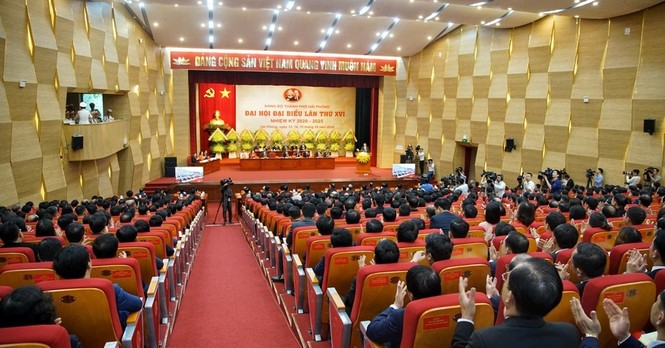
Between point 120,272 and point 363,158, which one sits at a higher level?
point 363,158

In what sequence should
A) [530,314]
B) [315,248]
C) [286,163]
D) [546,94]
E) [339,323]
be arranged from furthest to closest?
1. [286,163]
2. [546,94]
3. [315,248]
4. [339,323]
5. [530,314]

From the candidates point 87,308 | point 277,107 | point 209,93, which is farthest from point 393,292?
point 277,107

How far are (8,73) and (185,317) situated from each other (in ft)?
22.1


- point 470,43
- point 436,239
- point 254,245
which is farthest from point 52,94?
point 470,43

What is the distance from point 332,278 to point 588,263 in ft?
5.91

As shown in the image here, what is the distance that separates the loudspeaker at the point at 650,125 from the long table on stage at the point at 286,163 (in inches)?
461

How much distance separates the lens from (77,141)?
34.1ft

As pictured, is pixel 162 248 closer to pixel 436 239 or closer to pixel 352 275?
pixel 352 275

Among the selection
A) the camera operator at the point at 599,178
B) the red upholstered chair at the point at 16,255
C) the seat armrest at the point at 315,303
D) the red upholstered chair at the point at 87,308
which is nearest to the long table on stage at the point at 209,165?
the camera operator at the point at 599,178

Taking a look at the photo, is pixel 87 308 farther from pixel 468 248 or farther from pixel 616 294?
pixel 616 294

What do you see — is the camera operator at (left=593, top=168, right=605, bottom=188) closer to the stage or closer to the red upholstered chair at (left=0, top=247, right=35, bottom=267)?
the stage

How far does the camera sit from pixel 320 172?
18625 mm

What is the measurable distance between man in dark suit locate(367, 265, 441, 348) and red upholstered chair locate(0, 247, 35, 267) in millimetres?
3017

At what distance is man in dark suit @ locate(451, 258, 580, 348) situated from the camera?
1.63 m
